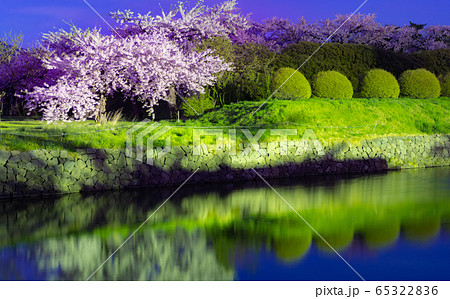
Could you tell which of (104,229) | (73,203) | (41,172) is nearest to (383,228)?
(104,229)

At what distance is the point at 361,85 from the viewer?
27625mm

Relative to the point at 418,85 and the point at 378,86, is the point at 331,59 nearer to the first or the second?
the point at 378,86

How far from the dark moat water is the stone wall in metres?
0.69

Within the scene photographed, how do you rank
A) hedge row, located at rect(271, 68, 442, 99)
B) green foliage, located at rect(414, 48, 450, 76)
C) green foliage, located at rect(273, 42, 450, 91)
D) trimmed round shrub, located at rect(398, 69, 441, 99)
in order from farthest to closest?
green foliage, located at rect(414, 48, 450, 76) → green foliage, located at rect(273, 42, 450, 91) → trimmed round shrub, located at rect(398, 69, 441, 99) → hedge row, located at rect(271, 68, 442, 99)

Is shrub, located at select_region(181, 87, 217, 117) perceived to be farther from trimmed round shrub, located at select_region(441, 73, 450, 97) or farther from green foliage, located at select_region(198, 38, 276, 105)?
trimmed round shrub, located at select_region(441, 73, 450, 97)

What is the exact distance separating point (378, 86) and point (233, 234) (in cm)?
1911

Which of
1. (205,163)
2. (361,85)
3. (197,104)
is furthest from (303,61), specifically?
(205,163)

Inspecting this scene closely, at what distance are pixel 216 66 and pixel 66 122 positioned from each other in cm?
728

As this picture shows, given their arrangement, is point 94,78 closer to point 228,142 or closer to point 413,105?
point 228,142

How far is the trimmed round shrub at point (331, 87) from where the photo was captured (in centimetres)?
2578

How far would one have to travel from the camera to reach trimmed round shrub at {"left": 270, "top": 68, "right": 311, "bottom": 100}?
80.7 ft

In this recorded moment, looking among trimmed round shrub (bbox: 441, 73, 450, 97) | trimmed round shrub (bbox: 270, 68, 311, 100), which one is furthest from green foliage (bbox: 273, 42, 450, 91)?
trimmed round shrub (bbox: 270, 68, 311, 100)

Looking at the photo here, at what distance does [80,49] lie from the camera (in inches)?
886

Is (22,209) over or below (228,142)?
below
